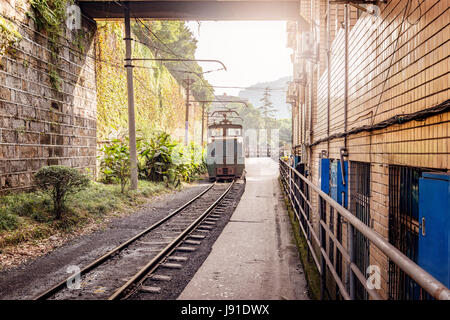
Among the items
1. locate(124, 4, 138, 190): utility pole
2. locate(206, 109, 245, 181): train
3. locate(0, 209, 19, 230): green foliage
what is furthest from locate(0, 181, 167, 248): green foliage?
locate(206, 109, 245, 181): train

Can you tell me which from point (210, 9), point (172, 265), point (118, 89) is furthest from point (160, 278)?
point (118, 89)

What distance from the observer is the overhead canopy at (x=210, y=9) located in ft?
42.2

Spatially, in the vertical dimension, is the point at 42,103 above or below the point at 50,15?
below

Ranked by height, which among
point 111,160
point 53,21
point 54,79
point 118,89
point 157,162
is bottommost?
point 157,162

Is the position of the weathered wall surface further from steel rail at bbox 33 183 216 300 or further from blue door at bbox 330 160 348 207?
blue door at bbox 330 160 348 207

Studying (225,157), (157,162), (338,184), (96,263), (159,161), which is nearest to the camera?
(96,263)

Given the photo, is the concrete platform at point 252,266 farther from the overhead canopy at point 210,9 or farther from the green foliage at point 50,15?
the overhead canopy at point 210,9

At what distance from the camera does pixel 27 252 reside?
5.94 m

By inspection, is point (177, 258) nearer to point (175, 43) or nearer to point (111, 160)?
point (111, 160)

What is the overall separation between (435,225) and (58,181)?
744cm

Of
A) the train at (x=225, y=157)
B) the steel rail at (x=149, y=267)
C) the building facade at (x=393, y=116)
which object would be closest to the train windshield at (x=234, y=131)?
the train at (x=225, y=157)

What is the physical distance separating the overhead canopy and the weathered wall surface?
1.20 m

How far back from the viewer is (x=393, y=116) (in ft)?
12.8
